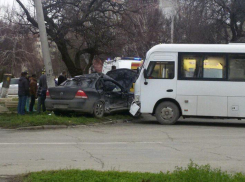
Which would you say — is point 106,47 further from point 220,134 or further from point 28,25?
point 220,134

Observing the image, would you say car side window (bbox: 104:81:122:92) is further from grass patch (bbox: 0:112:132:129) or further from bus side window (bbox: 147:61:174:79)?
bus side window (bbox: 147:61:174:79)

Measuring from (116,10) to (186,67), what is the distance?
5.69 m

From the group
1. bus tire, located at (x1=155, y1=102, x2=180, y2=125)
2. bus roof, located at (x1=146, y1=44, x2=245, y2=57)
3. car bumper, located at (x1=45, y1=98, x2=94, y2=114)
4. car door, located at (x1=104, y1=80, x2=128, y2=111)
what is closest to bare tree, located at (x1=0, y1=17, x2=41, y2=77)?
car door, located at (x1=104, y1=80, x2=128, y2=111)

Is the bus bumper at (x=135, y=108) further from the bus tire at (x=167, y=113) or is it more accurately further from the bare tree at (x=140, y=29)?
the bare tree at (x=140, y=29)

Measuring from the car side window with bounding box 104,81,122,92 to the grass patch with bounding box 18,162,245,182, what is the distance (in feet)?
33.5

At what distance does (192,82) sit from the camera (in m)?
15.6

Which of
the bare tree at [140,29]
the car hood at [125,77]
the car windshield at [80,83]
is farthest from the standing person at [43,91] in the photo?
the bare tree at [140,29]

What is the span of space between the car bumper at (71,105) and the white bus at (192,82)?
5.44 ft

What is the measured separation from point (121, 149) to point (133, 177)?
3498mm

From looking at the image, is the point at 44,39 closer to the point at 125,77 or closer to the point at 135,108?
the point at 135,108

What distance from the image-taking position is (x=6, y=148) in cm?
1025

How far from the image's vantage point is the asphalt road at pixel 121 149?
8.37 m

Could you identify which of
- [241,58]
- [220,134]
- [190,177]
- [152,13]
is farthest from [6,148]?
[152,13]

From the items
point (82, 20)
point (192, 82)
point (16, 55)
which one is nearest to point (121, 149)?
point (192, 82)
